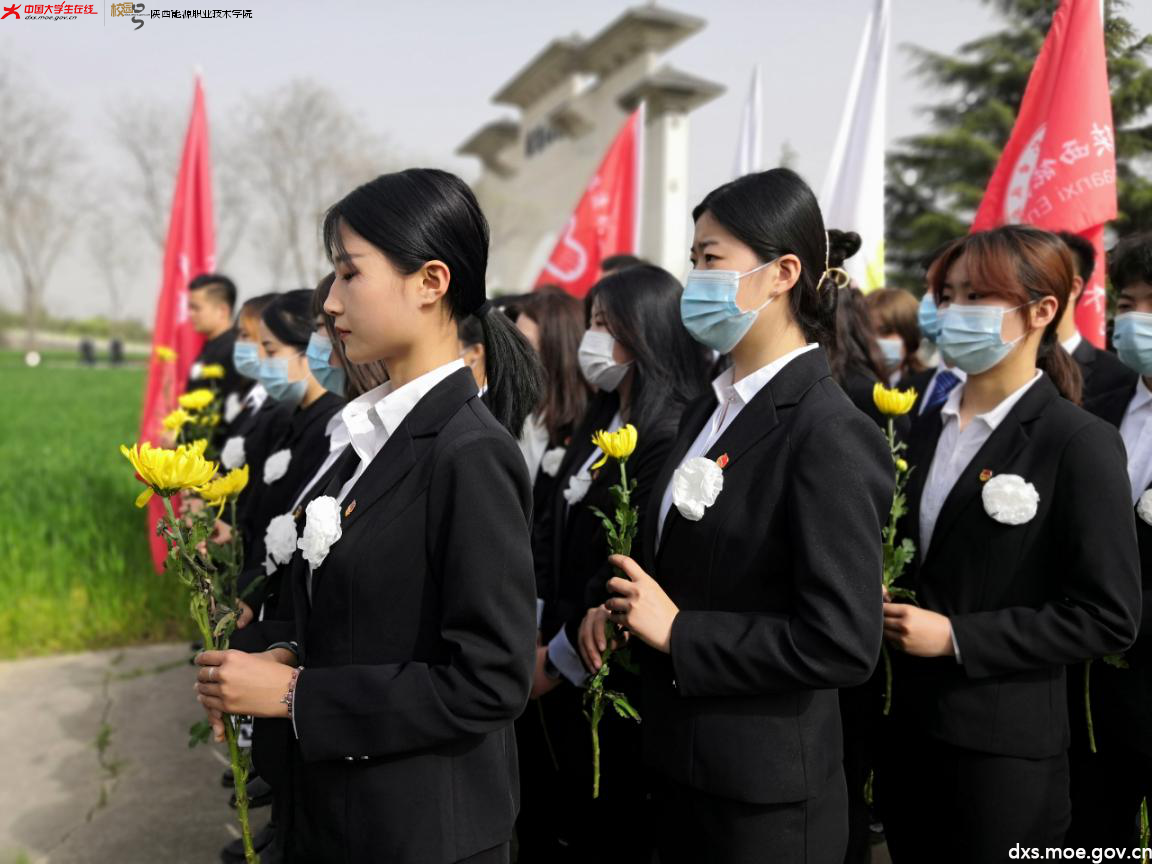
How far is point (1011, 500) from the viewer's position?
196cm

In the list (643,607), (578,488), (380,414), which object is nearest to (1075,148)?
(578,488)

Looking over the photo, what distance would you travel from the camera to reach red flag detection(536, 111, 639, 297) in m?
6.59

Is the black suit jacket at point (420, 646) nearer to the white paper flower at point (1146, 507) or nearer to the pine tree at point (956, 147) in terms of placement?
the white paper flower at point (1146, 507)

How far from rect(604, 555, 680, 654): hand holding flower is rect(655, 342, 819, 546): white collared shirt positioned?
12 cm

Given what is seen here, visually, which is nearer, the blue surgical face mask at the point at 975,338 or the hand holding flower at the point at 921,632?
the hand holding flower at the point at 921,632

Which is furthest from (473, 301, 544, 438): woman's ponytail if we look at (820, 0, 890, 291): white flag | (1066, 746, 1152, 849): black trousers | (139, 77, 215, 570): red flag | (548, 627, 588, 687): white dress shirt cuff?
(139, 77, 215, 570): red flag

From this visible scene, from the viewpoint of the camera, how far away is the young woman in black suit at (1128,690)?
220 centimetres

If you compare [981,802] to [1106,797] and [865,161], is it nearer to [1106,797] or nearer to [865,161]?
[1106,797]

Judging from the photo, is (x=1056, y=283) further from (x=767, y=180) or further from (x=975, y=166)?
(x=975, y=166)

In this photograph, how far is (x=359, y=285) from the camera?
154cm

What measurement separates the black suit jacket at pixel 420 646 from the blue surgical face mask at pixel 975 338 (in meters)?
1.28

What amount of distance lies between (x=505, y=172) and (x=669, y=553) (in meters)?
41.0

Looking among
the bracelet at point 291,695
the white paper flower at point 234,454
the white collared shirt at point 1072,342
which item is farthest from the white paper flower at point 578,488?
the white collared shirt at point 1072,342

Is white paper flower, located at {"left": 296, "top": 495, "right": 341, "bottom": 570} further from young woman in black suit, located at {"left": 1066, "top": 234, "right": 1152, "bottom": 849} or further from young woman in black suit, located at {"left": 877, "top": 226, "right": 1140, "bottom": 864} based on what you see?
young woman in black suit, located at {"left": 1066, "top": 234, "right": 1152, "bottom": 849}
